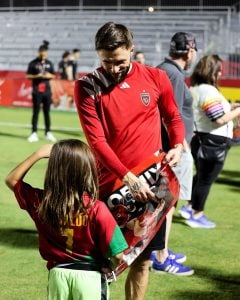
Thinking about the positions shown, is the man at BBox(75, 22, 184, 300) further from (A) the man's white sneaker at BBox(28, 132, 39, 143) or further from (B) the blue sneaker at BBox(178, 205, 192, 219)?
(A) the man's white sneaker at BBox(28, 132, 39, 143)

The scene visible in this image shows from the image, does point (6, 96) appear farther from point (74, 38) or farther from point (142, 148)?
point (142, 148)

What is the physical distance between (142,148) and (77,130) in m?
12.3

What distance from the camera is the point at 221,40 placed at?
24.4 meters

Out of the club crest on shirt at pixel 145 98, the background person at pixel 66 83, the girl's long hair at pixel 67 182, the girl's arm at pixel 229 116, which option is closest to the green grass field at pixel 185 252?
the girl's arm at pixel 229 116

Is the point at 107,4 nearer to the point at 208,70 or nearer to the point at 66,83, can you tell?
the point at 66,83

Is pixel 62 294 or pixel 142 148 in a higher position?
pixel 142 148

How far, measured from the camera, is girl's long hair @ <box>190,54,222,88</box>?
662cm

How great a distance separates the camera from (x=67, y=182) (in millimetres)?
3014

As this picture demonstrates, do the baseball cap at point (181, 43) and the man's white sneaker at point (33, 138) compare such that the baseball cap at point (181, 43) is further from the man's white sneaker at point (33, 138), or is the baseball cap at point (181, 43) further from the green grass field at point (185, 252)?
the man's white sneaker at point (33, 138)

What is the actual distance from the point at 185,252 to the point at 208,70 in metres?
1.86

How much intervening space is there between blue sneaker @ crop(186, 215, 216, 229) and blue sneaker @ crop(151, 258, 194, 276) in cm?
158

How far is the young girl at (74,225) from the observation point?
3.01m

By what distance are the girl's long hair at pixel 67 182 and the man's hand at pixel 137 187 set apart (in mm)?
603

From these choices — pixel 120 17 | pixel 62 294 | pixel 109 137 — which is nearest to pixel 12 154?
pixel 109 137
